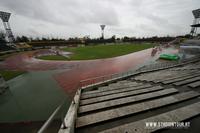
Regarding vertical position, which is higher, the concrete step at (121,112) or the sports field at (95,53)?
the concrete step at (121,112)

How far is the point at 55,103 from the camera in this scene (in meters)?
8.33

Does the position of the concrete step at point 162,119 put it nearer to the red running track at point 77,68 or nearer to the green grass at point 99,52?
the red running track at point 77,68

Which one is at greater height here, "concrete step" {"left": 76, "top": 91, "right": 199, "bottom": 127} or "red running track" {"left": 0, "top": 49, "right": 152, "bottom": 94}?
"concrete step" {"left": 76, "top": 91, "right": 199, "bottom": 127}

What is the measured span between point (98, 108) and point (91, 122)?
3.47 feet

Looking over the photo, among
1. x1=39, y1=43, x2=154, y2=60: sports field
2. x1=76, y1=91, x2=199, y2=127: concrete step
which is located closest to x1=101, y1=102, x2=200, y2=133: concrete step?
x1=76, y1=91, x2=199, y2=127: concrete step

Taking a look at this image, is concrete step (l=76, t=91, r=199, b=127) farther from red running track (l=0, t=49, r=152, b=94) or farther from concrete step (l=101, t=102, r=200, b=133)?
red running track (l=0, t=49, r=152, b=94)

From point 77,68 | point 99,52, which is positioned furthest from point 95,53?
point 77,68

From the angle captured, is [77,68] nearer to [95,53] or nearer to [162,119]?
[95,53]

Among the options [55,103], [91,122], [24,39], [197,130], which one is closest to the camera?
[197,130]

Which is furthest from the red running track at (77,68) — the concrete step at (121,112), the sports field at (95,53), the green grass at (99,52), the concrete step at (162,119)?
the concrete step at (162,119)

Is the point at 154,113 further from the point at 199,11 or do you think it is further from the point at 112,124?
the point at 199,11

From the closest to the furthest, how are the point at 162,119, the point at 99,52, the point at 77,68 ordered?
the point at 162,119, the point at 77,68, the point at 99,52

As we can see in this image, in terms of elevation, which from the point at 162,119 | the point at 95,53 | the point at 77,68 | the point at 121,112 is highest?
the point at 162,119

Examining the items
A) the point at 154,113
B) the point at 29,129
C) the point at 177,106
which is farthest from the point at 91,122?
the point at 29,129
